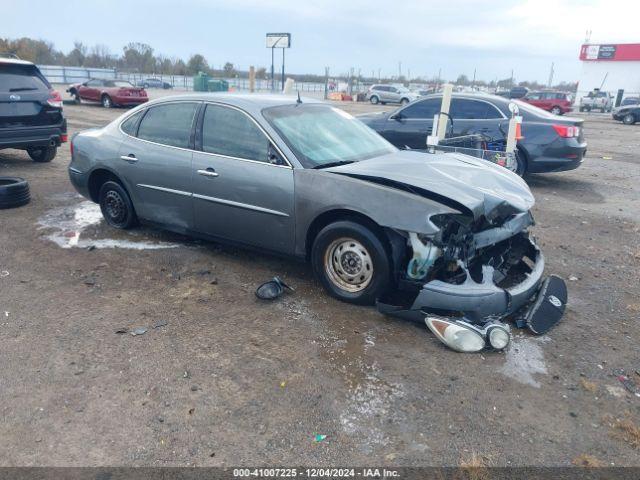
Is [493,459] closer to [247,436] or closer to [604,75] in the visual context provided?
[247,436]

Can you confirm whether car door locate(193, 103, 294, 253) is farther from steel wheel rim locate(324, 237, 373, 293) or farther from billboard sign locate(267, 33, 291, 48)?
billboard sign locate(267, 33, 291, 48)

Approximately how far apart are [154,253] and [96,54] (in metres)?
74.0

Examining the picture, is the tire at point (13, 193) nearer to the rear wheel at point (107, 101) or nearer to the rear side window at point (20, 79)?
the rear side window at point (20, 79)

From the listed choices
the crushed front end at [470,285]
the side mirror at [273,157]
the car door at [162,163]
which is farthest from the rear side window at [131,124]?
the crushed front end at [470,285]

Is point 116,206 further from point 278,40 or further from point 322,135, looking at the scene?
point 278,40

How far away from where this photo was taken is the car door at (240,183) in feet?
13.6

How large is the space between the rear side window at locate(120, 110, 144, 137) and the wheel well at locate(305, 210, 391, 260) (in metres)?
2.47

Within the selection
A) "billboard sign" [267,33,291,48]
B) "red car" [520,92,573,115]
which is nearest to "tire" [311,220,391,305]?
"billboard sign" [267,33,291,48]

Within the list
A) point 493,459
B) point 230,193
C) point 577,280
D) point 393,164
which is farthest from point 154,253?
point 577,280

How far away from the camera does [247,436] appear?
258cm

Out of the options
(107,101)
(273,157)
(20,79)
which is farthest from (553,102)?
(273,157)

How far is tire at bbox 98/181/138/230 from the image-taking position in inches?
213

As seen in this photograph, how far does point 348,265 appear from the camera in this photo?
12.8ft

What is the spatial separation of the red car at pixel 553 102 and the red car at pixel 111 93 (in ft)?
77.0
